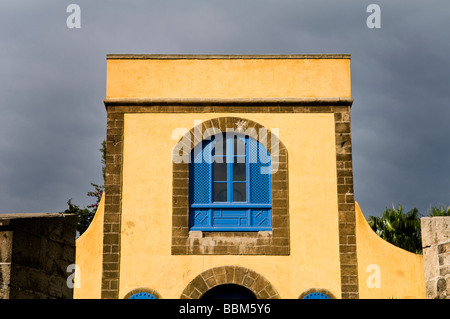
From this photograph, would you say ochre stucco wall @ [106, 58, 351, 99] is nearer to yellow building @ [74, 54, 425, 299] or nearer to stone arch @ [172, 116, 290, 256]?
yellow building @ [74, 54, 425, 299]

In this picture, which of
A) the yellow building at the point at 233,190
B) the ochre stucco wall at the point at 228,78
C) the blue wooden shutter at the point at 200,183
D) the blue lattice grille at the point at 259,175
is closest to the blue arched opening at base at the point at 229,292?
the yellow building at the point at 233,190

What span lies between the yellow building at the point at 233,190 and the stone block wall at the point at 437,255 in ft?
18.4

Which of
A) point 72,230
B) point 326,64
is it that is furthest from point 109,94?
point 72,230

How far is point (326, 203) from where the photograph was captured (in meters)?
11.9

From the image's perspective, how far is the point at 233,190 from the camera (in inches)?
468

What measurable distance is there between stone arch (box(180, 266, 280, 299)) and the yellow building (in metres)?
0.02

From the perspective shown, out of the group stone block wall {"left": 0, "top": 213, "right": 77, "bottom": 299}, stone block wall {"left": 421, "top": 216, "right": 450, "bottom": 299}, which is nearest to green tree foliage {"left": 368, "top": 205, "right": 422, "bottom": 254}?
stone block wall {"left": 421, "top": 216, "right": 450, "bottom": 299}

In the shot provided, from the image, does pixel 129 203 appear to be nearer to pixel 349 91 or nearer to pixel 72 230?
pixel 349 91

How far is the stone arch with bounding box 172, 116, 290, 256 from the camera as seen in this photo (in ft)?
38.0
